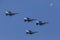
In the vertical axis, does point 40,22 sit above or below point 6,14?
below

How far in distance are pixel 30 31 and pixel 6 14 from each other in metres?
2.73

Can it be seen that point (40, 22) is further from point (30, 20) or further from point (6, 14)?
point (6, 14)

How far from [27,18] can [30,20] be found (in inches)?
16.2

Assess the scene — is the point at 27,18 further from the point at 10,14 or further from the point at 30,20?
the point at 10,14

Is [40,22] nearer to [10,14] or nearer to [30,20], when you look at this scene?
[30,20]

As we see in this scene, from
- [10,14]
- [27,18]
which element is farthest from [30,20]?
[10,14]

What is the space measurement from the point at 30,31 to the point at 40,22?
49.9 inches

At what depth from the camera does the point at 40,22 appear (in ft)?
44.9

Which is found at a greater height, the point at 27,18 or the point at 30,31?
the point at 27,18

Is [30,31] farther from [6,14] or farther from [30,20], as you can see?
[6,14]

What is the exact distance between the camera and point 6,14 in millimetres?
14023

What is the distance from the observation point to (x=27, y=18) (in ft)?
46.1

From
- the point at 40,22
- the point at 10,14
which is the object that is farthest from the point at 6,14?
the point at 40,22

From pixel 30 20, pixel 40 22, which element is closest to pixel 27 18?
pixel 30 20
